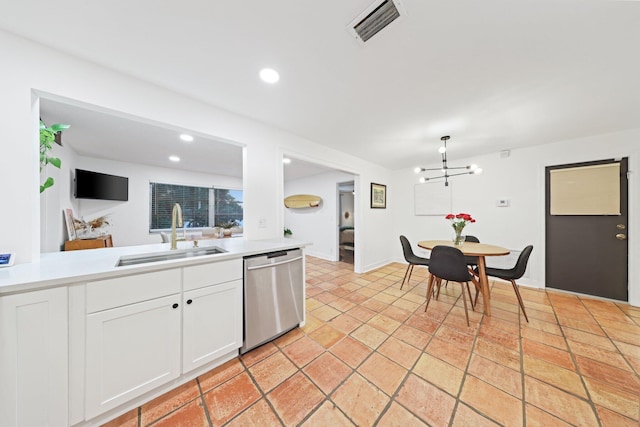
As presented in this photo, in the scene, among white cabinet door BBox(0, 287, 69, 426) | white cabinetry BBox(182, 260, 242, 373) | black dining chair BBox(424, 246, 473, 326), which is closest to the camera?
white cabinet door BBox(0, 287, 69, 426)

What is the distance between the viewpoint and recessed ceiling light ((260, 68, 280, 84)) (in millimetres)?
1537

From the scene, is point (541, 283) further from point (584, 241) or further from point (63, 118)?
point (63, 118)

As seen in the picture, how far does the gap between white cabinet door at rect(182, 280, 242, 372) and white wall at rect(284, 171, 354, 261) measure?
3.40 m

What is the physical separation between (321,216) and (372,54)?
393 centimetres

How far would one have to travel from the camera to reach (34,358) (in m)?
0.94

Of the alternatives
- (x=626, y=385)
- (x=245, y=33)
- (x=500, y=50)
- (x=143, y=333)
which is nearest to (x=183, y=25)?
(x=245, y=33)

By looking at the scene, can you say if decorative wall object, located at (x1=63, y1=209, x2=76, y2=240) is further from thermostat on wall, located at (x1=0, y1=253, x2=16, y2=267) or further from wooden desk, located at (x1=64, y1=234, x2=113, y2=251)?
thermostat on wall, located at (x1=0, y1=253, x2=16, y2=267)

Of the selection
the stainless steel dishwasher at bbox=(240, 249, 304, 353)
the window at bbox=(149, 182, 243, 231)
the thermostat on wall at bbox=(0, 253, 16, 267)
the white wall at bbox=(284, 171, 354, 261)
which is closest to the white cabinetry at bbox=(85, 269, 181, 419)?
the stainless steel dishwasher at bbox=(240, 249, 304, 353)

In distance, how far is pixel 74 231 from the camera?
308 centimetres

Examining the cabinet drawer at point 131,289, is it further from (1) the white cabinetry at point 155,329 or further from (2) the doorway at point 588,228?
(2) the doorway at point 588,228

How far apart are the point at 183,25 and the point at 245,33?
357 mm

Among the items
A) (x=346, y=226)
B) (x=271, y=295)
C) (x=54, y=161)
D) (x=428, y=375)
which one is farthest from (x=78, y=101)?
(x=346, y=226)

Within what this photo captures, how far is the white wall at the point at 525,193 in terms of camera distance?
101 inches

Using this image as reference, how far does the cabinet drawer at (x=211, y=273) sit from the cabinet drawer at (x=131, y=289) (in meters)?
0.07
